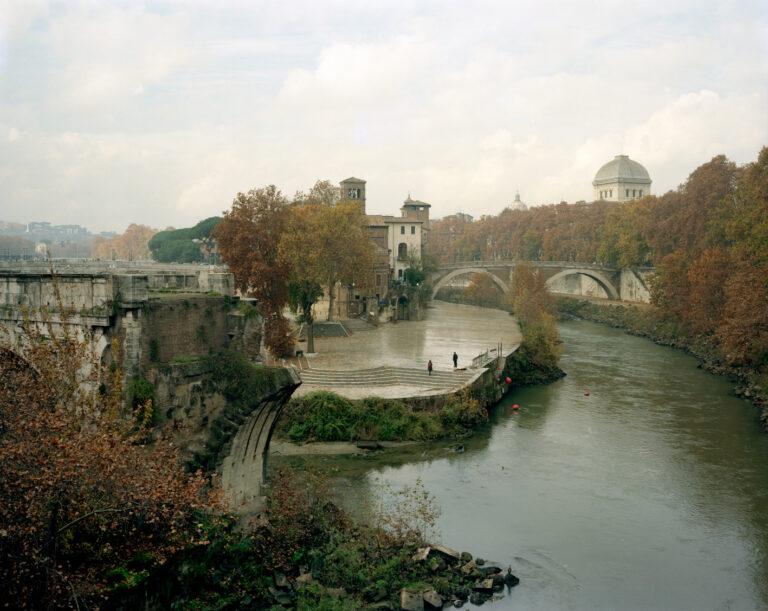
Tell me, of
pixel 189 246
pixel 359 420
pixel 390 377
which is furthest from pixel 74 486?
pixel 189 246

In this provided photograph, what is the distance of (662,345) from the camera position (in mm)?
41594

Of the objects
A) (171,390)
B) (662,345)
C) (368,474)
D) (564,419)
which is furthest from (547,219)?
(171,390)

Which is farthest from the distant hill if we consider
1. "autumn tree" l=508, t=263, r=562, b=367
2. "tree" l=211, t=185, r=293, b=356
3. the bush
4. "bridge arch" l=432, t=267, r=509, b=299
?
the bush

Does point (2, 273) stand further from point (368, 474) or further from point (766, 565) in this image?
point (766, 565)

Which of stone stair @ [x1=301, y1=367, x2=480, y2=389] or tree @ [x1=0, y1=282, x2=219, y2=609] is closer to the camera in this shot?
tree @ [x1=0, y1=282, x2=219, y2=609]

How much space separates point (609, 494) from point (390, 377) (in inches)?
403

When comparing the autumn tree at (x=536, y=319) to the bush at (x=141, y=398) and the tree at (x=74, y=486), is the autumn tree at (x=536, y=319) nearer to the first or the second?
the bush at (x=141, y=398)

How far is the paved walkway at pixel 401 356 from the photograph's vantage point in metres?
24.8

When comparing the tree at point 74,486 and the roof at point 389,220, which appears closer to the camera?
the tree at point 74,486

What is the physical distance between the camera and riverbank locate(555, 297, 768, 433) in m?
27.5

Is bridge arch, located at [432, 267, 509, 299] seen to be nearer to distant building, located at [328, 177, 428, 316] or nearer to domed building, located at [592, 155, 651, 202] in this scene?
distant building, located at [328, 177, 428, 316]

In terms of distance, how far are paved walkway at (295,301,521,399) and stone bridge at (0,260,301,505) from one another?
31.2 ft

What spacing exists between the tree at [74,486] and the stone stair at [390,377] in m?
13.4

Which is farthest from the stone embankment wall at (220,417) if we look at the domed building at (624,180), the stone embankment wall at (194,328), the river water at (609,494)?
the domed building at (624,180)
